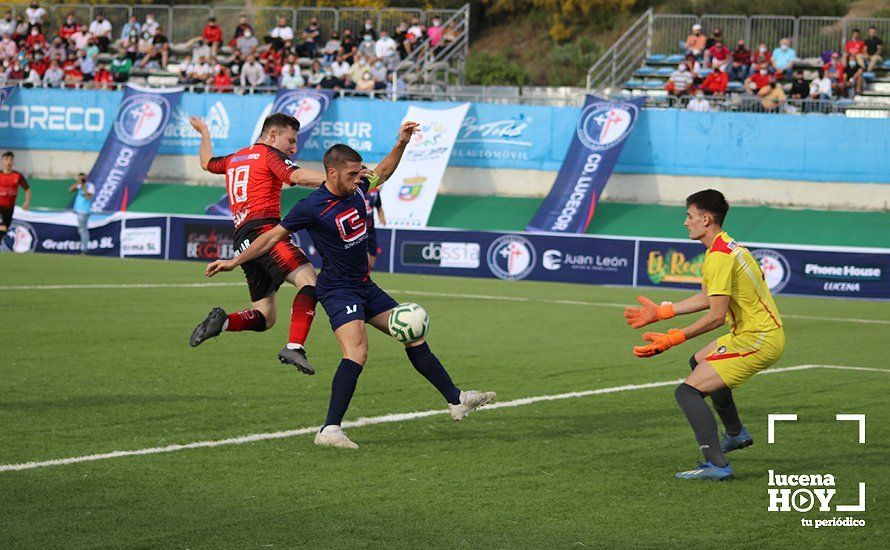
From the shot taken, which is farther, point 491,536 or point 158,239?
point 158,239

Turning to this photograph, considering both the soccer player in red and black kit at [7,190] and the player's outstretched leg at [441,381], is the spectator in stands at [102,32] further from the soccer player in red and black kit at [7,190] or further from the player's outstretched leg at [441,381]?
the player's outstretched leg at [441,381]

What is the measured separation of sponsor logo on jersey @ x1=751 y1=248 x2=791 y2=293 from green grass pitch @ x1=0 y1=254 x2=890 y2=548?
8642mm

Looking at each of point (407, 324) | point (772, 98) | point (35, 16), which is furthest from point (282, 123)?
point (35, 16)

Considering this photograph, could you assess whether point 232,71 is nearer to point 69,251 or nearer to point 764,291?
point 69,251

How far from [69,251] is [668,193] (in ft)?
47.8

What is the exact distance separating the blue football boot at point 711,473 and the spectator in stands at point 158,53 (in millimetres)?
35368

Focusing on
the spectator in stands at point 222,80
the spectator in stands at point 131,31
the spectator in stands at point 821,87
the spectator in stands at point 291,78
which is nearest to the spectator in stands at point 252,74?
the spectator in stands at point 291,78

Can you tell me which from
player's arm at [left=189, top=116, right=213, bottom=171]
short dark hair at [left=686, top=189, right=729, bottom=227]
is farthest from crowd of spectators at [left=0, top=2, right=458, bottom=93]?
short dark hair at [left=686, top=189, right=729, bottom=227]

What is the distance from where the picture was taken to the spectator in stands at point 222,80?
37938 millimetres

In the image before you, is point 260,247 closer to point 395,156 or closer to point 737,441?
point 395,156

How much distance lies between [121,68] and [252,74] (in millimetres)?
5335

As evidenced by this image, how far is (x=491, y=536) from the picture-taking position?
21.7 ft

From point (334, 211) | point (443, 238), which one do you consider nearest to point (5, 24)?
point (443, 238)

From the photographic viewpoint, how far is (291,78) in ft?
122
